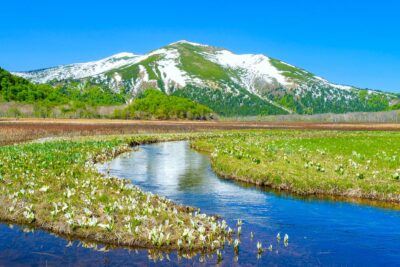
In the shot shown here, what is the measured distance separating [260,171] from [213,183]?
11.7 ft

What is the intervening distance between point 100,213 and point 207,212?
5480mm

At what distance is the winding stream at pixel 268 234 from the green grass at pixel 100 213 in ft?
2.30

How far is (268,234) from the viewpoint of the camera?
17922 mm

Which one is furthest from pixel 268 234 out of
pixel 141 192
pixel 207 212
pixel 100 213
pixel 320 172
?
pixel 320 172

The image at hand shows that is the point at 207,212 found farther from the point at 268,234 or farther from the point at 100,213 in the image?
the point at 100,213

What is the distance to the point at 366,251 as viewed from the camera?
16.3 meters

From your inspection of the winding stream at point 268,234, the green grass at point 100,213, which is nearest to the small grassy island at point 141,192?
the green grass at point 100,213

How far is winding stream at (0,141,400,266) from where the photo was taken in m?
14.9

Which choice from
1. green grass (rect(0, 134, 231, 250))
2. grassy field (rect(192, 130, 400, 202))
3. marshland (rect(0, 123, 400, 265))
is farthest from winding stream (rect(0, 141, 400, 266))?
grassy field (rect(192, 130, 400, 202))

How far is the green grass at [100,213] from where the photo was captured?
16.2m

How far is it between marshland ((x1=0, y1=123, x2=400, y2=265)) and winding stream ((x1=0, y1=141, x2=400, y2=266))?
0.15 ft

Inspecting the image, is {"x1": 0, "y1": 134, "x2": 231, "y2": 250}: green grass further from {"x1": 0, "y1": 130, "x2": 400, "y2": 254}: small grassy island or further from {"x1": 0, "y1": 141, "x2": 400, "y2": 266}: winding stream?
{"x1": 0, "y1": 141, "x2": 400, "y2": 266}: winding stream

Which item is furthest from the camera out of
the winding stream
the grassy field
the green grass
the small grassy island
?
the grassy field

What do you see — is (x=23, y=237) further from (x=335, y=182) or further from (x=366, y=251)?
(x=335, y=182)
